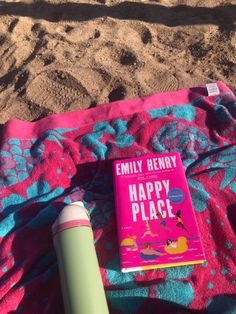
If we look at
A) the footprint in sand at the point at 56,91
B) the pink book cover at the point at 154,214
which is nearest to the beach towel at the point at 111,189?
the pink book cover at the point at 154,214

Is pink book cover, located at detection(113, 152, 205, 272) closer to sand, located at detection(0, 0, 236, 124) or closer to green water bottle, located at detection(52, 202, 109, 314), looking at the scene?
green water bottle, located at detection(52, 202, 109, 314)

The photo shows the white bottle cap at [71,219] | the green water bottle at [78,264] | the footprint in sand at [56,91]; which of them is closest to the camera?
the green water bottle at [78,264]

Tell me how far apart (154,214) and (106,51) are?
3.69 ft

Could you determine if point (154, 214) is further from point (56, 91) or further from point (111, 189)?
point (56, 91)

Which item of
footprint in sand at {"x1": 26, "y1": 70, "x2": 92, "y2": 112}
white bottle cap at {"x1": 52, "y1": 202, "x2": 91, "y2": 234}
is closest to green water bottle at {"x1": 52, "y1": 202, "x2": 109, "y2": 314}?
white bottle cap at {"x1": 52, "y1": 202, "x2": 91, "y2": 234}

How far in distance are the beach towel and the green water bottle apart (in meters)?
0.11

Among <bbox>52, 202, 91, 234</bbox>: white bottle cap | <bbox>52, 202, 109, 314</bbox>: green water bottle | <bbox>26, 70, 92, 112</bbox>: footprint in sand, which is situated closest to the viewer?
<bbox>52, 202, 109, 314</bbox>: green water bottle

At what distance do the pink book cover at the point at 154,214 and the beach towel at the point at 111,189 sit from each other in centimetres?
4

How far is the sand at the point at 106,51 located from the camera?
6.65 feet

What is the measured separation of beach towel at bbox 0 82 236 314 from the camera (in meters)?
1.24

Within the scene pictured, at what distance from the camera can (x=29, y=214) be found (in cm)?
149

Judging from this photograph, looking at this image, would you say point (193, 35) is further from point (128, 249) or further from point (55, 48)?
point (128, 249)

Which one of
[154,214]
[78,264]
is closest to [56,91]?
[154,214]

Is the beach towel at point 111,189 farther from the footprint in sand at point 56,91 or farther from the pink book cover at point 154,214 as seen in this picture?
the footprint in sand at point 56,91
